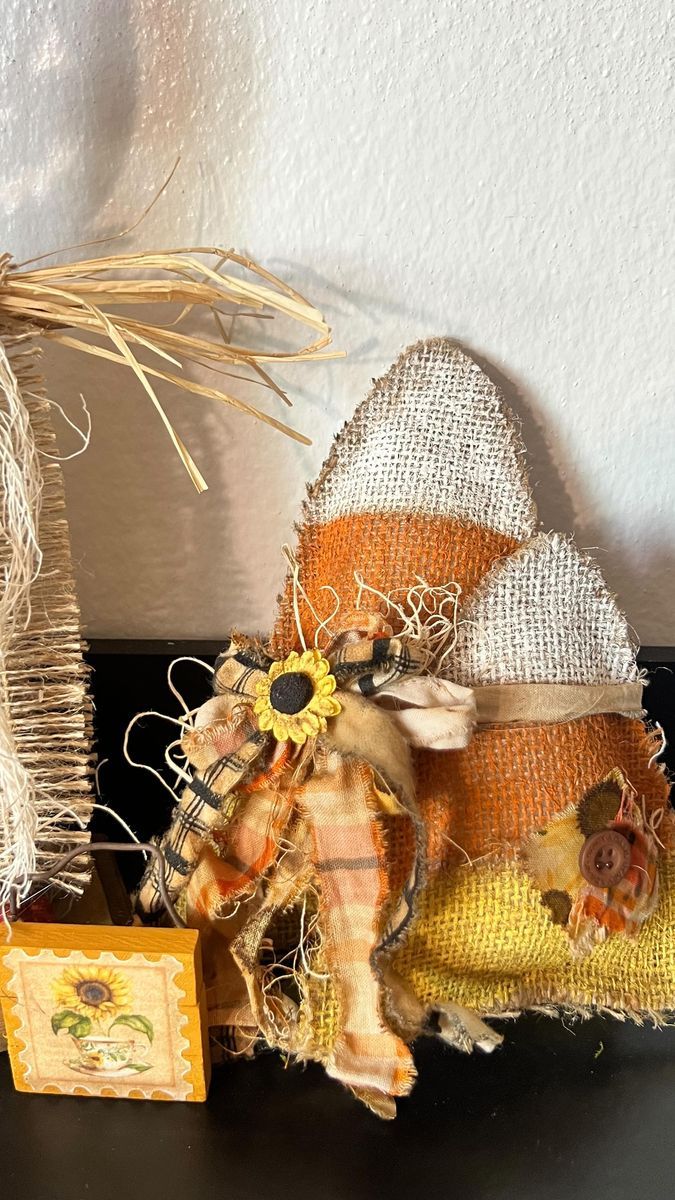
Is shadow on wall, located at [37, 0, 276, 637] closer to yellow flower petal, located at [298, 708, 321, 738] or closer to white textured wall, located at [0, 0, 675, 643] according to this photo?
white textured wall, located at [0, 0, 675, 643]

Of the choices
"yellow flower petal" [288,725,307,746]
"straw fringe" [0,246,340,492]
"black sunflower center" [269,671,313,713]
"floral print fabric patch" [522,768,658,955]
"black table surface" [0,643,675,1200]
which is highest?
"straw fringe" [0,246,340,492]

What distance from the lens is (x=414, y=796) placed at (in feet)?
1.78

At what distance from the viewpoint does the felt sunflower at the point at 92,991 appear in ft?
1.76

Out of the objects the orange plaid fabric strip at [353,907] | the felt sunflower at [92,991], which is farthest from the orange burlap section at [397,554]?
the felt sunflower at [92,991]

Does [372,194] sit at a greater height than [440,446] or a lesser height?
greater

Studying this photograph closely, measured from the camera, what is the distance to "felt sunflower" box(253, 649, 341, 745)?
0.53 metres

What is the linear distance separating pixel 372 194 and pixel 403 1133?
0.55 m

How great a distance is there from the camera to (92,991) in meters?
0.54

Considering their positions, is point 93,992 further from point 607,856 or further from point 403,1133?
point 607,856

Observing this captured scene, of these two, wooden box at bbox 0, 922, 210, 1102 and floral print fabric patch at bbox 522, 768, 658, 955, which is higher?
floral print fabric patch at bbox 522, 768, 658, 955

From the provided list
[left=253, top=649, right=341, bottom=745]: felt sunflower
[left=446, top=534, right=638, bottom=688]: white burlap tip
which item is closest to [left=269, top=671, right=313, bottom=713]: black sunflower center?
[left=253, top=649, right=341, bottom=745]: felt sunflower

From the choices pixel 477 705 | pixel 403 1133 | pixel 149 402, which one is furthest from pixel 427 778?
pixel 149 402

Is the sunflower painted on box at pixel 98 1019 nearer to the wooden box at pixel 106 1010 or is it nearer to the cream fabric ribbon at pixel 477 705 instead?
the wooden box at pixel 106 1010

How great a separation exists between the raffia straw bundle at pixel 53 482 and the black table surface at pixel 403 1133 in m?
0.14
